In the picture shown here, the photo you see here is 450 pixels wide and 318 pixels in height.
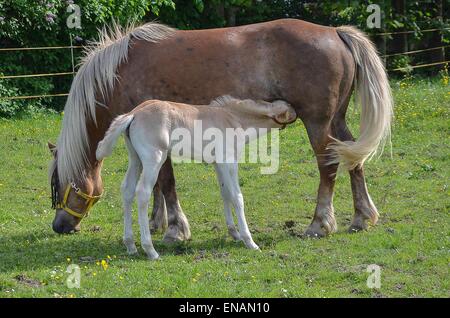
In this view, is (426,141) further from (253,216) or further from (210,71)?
(210,71)

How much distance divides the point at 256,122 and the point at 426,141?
19.1 feet

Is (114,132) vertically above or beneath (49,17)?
beneath

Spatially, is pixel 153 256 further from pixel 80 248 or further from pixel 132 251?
pixel 80 248

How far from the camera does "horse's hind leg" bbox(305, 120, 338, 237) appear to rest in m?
8.21

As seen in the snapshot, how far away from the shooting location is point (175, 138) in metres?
7.51

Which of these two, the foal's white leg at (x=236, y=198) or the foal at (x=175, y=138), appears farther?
the foal's white leg at (x=236, y=198)

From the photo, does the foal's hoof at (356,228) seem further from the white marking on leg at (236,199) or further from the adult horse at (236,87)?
the white marking on leg at (236,199)

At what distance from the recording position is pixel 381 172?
11.2 metres

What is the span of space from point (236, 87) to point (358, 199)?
1.79 m

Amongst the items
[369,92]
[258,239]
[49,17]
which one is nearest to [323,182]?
[258,239]

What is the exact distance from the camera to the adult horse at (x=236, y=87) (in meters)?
8.23

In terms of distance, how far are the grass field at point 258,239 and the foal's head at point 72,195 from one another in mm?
172

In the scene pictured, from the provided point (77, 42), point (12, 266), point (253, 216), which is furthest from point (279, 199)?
point (77, 42)

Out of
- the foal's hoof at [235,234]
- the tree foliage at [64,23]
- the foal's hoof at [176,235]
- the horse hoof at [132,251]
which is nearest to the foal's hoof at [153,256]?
the horse hoof at [132,251]
